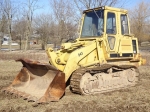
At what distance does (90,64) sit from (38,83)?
181 centimetres

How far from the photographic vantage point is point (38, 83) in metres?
7.75

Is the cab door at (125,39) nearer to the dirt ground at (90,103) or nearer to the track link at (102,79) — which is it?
the track link at (102,79)

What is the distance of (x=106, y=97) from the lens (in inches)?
287

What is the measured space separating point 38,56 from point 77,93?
11.8m

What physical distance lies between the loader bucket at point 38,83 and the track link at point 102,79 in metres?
0.58

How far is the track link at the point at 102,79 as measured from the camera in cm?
720

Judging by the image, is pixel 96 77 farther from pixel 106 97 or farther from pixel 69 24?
pixel 69 24

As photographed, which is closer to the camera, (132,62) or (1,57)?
(132,62)

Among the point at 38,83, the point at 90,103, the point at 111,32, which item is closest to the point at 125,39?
the point at 111,32

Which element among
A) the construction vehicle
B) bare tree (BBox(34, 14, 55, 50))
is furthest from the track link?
bare tree (BBox(34, 14, 55, 50))

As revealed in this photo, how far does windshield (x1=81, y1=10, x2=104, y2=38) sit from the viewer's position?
8258 mm

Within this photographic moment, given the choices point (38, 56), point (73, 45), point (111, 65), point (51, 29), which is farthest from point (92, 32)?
point (51, 29)

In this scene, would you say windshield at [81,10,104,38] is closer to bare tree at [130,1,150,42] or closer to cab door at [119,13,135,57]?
cab door at [119,13,135,57]

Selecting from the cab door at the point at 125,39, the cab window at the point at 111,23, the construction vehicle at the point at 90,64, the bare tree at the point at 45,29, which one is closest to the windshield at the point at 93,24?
the construction vehicle at the point at 90,64
